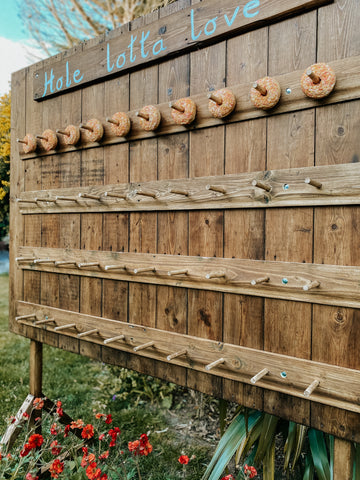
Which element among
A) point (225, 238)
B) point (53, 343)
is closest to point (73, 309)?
point (53, 343)

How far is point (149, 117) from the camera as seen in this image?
4.52 ft

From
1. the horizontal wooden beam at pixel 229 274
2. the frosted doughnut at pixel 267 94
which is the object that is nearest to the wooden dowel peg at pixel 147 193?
the horizontal wooden beam at pixel 229 274

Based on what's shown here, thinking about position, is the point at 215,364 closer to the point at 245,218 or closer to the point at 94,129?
the point at 245,218

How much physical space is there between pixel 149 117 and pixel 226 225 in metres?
0.51

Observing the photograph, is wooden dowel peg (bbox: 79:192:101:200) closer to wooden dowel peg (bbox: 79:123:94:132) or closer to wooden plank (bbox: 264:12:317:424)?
wooden dowel peg (bbox: 79:123:94:132)

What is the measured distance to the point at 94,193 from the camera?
1.59 meters

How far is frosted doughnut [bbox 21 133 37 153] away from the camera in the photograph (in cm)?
183

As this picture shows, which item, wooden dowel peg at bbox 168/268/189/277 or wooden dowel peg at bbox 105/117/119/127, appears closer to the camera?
wooden dowel peg at bbox 168/268/189/277

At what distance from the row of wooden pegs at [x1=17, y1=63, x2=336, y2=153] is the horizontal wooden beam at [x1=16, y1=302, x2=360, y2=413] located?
0.75 meters

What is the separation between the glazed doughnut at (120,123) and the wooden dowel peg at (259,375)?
0.99 metres

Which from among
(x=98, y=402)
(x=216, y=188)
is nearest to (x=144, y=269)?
(x=216, y=188)

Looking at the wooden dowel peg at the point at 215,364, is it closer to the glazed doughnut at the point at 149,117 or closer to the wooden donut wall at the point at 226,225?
the wooden donut wall at the point at 226,225

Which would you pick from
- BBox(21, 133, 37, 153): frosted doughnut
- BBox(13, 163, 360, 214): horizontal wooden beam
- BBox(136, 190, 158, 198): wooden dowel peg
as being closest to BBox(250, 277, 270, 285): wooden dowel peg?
BBox(13, 163, 360, 214): horizontal wooden beam

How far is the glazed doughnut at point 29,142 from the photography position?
1.83m
